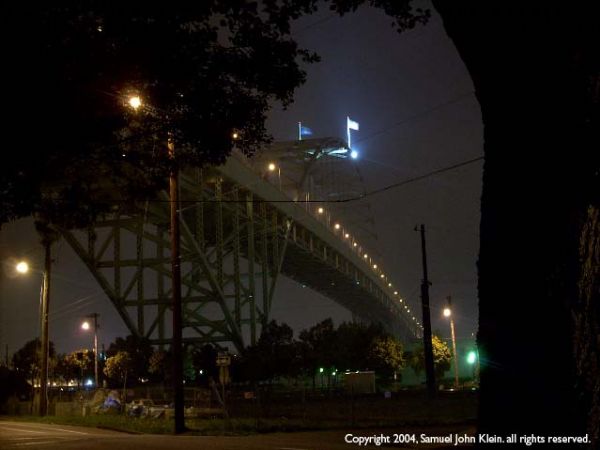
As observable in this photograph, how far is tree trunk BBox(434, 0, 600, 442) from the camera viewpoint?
3.48 meters

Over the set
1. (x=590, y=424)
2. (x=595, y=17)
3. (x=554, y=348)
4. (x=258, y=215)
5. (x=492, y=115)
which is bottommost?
(x=590, y=424)

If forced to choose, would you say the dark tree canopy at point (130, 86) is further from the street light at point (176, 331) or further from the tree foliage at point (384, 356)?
the tree foliage at point (384, 356)

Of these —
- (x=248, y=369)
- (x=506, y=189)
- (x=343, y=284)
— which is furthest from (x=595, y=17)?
(x=343, y=284)

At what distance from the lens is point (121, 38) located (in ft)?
32.7

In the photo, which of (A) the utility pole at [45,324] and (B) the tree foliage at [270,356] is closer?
(A) the utility pole at [45,324]

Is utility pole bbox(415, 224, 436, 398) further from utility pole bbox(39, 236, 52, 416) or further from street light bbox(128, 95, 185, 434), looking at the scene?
utility pole bbox(39, 236, 52, 416)

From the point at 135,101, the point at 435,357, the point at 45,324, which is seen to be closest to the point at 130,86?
the point at 135,101

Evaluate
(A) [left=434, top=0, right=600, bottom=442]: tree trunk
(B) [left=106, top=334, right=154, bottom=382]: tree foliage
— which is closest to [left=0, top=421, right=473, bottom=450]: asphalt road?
(A) [left=434, top=0, right=600, bottom=442]: tree trunk

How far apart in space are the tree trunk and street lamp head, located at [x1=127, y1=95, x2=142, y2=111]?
27.9 feet

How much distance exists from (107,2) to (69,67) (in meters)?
1.68

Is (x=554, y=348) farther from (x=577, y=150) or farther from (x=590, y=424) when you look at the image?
(x=577, y=150)

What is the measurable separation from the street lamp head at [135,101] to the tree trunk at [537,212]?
27.9 feet

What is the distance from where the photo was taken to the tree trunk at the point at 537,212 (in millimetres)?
3482

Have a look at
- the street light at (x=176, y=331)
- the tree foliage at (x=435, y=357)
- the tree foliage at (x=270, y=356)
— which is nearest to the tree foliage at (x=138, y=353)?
the tree foliage at (x=270, y=356)
